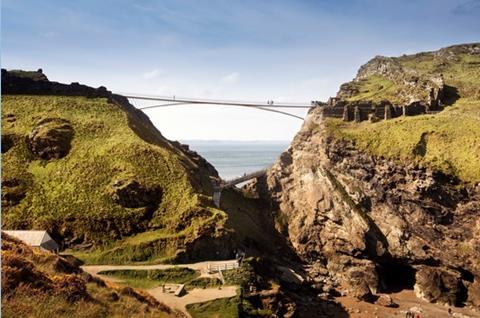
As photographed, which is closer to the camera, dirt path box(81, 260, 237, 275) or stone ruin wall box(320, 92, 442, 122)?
dirt path box(81, 260, 237, 275)

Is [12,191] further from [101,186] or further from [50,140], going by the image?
[101,186]

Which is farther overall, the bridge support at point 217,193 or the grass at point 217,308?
the bridge support at point 217,193

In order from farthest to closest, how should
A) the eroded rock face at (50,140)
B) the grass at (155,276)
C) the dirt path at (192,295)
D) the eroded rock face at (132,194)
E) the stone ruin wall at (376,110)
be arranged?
the stone ruin wall at (376,110) → the eroded rock face at (50,140) → the eroded rock face at (132,194) → the grass at (155,276) → the dirt path at (192,295)

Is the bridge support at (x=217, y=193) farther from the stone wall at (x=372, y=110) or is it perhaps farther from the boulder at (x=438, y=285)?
the boulder at (x=438, y=285)

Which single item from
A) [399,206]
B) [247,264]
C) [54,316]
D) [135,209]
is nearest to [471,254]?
[399,206]

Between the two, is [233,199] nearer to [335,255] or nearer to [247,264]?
[335,255]

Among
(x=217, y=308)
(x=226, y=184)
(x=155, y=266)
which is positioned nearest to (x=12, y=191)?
(x=155, y=266)

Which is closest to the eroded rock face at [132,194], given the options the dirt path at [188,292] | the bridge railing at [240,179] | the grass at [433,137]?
the dirt path at [188,292]

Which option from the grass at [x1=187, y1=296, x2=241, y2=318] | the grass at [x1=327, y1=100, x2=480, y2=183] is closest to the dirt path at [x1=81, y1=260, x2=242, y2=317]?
the grass at [x1=187, y1=296, x2=241, y2=318]

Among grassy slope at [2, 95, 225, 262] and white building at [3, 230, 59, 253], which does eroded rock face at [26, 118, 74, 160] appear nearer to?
grassy slope at [2, 95, 225, 262]
